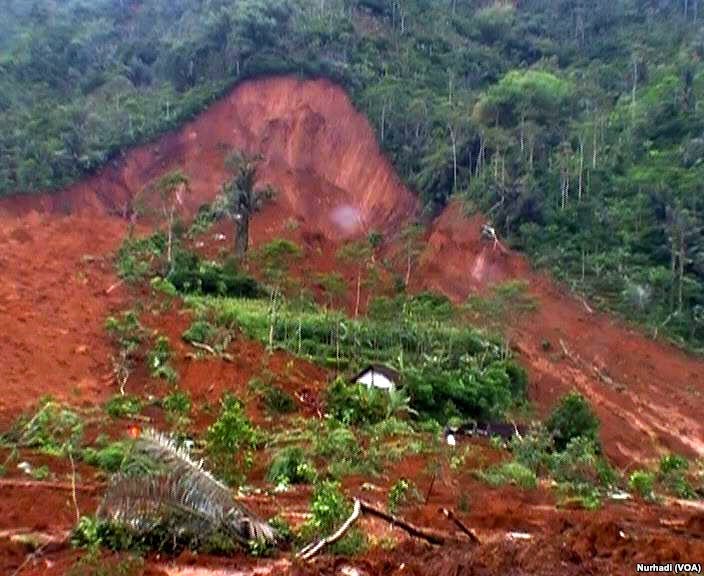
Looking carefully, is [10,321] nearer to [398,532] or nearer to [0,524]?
[0,524]

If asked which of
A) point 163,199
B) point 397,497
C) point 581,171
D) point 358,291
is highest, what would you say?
point 581,171

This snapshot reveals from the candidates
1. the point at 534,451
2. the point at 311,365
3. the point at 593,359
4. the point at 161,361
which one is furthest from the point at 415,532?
the point at 593,359

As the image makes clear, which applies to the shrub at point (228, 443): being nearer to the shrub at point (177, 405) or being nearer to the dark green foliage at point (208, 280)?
the shrub at point (177, 405)

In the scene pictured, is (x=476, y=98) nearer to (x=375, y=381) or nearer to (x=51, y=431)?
(x=375, y=381)

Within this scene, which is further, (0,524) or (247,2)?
(247,2)

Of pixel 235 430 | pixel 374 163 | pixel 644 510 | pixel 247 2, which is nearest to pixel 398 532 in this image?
pixel 235 430

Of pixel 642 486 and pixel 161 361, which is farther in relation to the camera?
pixel 161 361

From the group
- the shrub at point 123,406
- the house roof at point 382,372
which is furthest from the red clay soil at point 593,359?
the shrub at point 123,406
